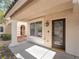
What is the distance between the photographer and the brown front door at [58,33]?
7528 mm

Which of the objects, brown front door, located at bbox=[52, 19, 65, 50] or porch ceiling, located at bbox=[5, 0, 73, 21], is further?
brown front door, located at bbox=[52, 19, 65, 50]

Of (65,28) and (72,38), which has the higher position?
(65,28)

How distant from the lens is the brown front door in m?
7.53

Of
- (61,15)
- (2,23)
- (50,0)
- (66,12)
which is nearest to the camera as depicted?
(50,0)

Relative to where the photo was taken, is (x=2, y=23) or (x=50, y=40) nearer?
(x=50, y=40)

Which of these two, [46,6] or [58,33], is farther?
[58,33]

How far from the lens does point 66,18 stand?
22.7 feet

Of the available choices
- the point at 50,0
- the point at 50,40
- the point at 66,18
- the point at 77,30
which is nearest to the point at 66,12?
the point at 66,18

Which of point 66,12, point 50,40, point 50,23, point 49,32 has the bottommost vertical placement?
point 50,40

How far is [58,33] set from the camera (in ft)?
26.4

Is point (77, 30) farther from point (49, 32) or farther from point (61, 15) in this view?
point (49, 32)

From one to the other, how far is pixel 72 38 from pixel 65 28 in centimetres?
97

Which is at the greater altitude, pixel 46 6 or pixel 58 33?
pixel 46 6

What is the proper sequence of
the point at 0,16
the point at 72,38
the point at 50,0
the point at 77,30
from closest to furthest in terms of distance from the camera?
the point at 50,0 → the point at 77,30 → the point at 72,38 → the point at 0,16
